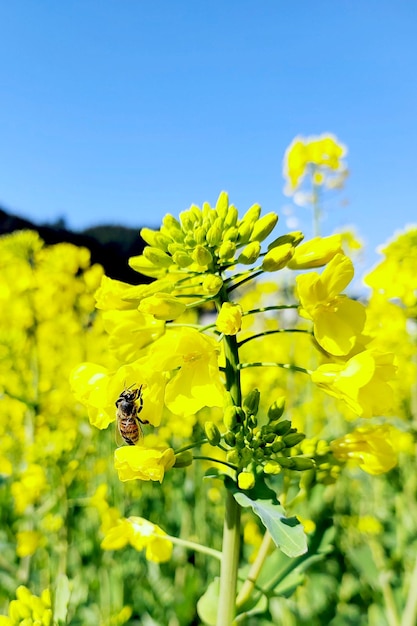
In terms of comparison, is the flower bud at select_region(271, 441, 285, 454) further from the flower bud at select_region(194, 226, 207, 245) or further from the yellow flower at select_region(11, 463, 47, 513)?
the yellow flower at select_region(11, 463, 47, 513)

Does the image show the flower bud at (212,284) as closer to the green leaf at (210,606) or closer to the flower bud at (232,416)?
the flower bud at (232,416)

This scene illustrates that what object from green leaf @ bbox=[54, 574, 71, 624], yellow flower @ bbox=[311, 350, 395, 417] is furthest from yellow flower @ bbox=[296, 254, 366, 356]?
green leaf @ bbox=[54, 574, 71, 624]

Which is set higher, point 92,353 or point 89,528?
point 92,353

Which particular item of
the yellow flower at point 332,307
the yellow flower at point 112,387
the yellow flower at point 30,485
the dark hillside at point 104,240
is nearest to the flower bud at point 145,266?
the yellow flower at point 112,387

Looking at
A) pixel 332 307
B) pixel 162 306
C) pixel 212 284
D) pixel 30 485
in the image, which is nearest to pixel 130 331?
pixel 162 306

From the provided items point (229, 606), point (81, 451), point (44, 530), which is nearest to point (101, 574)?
point (44, 530)

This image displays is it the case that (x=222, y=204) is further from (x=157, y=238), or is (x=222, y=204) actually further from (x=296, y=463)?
(x=296, y=463)

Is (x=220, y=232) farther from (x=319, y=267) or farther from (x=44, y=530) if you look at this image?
(x=44, y=530)
